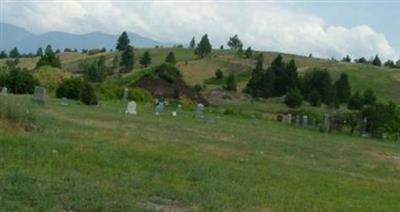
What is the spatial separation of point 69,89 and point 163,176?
108ft

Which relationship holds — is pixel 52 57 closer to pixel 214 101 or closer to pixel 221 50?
pixel 214 101

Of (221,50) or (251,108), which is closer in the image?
(251,108)

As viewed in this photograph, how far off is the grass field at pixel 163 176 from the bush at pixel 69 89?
70.9 ft

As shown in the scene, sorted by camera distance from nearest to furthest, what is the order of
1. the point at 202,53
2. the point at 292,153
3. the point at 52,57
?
the point at 292,153, the point at 52,57, the point at 202,53

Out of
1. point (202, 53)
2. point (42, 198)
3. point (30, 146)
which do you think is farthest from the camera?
point (202, 53)

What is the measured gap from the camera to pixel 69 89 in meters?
45.6

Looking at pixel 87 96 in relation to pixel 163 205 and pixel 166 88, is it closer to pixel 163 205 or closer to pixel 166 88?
pixel 166 88

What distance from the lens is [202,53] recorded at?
14750 centimetres

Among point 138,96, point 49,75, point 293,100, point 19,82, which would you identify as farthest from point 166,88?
point 19,82

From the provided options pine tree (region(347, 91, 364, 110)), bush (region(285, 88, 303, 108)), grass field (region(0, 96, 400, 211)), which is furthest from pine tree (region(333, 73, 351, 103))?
grass field (region(0, 96, 400, 211))

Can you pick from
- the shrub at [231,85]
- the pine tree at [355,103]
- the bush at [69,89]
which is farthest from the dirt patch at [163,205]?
the shrub at [231,85]

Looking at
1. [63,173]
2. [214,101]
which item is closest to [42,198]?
[63,173]

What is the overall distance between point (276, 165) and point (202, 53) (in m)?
129

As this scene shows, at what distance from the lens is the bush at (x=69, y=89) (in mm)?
45250
